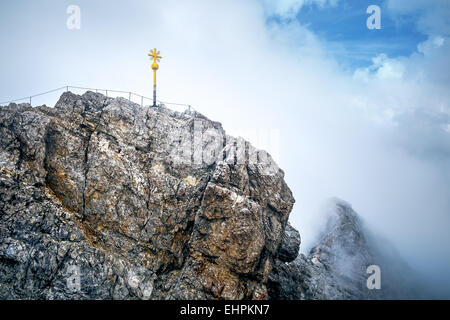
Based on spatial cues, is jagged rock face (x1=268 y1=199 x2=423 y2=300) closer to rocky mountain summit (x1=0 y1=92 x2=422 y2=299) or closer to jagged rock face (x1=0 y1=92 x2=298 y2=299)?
A: rocky mountain summit (x1=0 y1=92 x2=422 y2=299)

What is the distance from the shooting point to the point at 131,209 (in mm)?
28500

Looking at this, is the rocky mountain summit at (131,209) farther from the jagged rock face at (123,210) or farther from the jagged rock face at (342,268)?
the jagged rock face at (342,268)

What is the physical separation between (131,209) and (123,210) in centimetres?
79

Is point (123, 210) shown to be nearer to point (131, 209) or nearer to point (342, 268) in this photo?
point (131, 209)

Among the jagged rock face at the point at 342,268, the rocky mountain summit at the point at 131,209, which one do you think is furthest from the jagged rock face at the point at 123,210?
the jagged rock face at the point at 342,268

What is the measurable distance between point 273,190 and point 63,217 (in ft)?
72.0

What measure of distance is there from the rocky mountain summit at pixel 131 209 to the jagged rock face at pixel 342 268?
473mm

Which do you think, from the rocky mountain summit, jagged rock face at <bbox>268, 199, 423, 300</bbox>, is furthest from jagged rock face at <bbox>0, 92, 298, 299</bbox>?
jagged rock face at <bbox>268, 199, 423, 300</bbox>

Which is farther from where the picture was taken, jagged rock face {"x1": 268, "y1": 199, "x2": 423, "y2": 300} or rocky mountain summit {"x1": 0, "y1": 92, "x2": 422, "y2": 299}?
jagged rock face {"x1": 268, "y1": 199, "x2": 423, "y2": 300}

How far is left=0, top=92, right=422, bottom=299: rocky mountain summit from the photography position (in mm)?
25031

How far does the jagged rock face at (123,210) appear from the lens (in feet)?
81.9

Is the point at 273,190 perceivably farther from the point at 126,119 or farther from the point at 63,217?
the point at 63,217

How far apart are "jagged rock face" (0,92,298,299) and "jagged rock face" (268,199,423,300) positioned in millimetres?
3800

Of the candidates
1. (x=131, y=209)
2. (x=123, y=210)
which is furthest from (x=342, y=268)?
(x=123, y=210)
